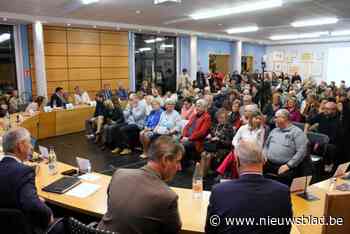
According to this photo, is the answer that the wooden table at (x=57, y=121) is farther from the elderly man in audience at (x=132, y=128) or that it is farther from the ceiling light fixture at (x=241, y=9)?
the ceiling light fixture at (x=241, y=9)

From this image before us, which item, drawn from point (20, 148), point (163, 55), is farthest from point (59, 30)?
point (20, 148)

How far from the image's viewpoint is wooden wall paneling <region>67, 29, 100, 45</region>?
33.9ft

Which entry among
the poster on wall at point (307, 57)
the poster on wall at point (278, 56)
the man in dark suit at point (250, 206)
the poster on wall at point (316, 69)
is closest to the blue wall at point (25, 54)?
the man in dark suit at point (250, 206)

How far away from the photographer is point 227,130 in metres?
5.09

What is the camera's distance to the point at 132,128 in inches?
267

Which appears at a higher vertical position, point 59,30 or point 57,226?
point 59,30

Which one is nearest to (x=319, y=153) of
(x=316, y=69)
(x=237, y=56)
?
(x=237, y=56)

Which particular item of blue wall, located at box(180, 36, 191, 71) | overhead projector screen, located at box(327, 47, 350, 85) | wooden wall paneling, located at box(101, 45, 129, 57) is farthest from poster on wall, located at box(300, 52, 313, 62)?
wooden wall paneling, located at box(101, 45, 129, 57)

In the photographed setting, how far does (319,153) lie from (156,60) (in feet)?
32.1

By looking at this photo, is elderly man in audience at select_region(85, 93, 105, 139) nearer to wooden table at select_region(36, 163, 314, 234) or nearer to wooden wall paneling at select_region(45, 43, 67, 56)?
wooden wall paneling at select_region(45, 43, 67, 56)

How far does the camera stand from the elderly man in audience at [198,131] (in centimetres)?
539

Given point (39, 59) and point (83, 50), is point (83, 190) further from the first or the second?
point (83, 50)

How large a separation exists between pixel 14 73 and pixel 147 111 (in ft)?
17.8

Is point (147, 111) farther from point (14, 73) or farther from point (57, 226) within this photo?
point (14, 73)
